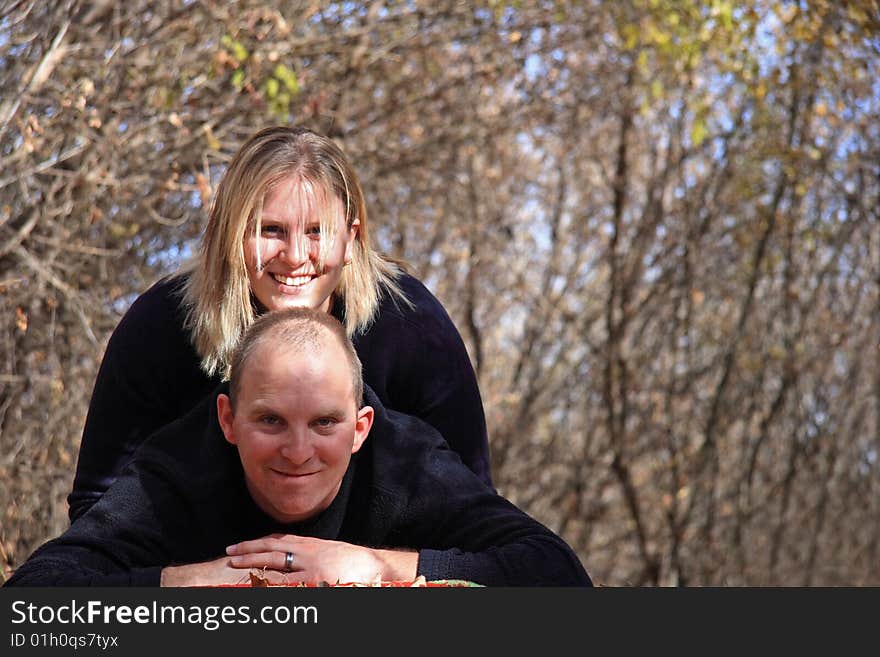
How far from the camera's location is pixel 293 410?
2562 mm

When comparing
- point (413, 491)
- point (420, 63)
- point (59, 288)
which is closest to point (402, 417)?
point (413, 491)

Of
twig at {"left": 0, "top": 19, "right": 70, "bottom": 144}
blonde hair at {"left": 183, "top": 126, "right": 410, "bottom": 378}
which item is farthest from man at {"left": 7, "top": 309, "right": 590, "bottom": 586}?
twig at {"left": 0, "top": 19, "right": 70, "bottom": 144}

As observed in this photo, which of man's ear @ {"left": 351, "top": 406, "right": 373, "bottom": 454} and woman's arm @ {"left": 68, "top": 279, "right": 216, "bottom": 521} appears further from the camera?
woman's arm @ {"left": 68, "top": 279, "right": 216, "bottom": 521}

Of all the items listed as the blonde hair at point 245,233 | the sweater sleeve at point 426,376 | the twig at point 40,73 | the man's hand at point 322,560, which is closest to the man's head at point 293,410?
the man's hand at point 322,560

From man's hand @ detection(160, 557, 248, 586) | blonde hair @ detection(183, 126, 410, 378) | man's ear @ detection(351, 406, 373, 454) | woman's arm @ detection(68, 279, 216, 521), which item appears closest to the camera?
man's hand @ detection(160, 557, 248, 586)

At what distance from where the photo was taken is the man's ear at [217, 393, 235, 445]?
2.66m

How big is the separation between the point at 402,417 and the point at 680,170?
15.6ft

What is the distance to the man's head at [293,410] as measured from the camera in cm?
256

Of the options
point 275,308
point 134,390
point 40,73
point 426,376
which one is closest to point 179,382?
point 134,390

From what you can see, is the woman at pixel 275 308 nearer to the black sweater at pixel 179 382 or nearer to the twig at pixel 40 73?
the black sweater at pixel 179 382

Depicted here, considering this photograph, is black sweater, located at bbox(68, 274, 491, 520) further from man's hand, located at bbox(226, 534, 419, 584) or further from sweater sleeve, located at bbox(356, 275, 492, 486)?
man's hand, located at bbox(226, 534, 419, 584)

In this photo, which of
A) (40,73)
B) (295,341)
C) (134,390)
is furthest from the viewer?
(40,73)

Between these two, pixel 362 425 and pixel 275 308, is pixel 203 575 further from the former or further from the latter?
pixel 275 308

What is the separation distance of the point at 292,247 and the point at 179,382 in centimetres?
45
